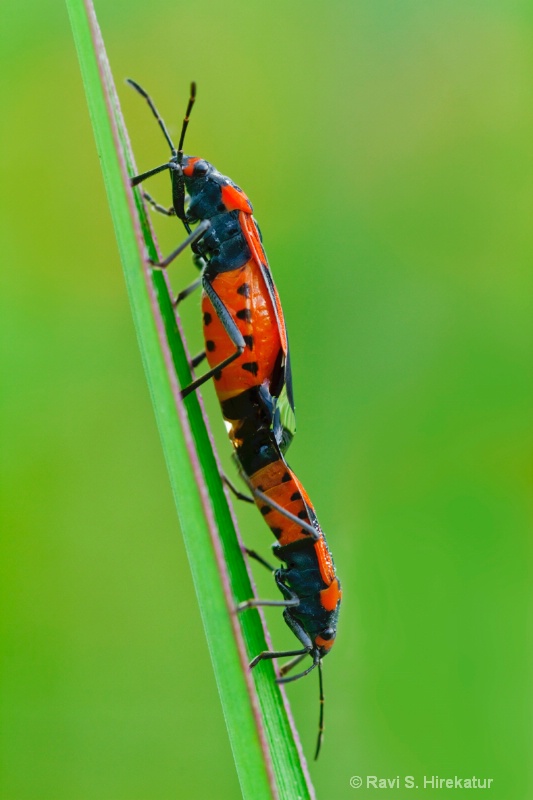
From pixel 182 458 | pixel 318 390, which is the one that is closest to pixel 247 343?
pixel 318 390

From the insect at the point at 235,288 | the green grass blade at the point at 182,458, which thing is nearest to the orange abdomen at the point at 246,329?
the insect at the point at 235,288

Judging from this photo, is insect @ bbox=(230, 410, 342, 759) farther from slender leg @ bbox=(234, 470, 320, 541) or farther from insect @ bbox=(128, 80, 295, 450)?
insect @ bbox=(128, 80, 295, 450)

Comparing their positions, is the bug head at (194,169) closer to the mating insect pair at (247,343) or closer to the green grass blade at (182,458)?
the mating insect pair at (247,343)

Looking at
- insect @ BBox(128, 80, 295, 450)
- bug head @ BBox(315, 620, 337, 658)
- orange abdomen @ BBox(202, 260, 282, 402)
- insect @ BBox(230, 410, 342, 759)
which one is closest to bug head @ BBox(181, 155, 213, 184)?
insect @ BBox(128, 80, 295, 450)

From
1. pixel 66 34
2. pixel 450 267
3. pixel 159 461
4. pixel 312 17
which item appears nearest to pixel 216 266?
pixel 159 461

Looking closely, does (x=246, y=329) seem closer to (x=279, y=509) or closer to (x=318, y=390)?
(x=279, y=509)

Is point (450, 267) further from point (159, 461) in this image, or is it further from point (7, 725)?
point (7, 725)
